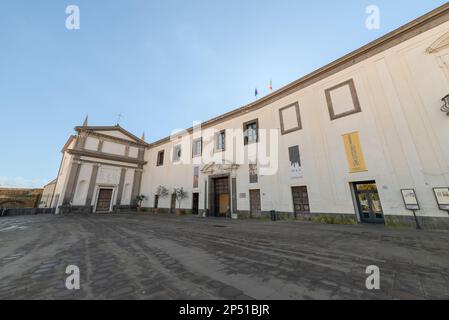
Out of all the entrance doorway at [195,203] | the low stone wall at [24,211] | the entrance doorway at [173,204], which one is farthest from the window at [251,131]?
the low stone wall at [24,211]

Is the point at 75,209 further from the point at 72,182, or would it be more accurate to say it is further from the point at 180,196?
the point at 180,196

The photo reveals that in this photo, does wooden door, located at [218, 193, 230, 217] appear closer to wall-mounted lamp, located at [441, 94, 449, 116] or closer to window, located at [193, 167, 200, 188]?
window, located at [193, 167, 200, 188]

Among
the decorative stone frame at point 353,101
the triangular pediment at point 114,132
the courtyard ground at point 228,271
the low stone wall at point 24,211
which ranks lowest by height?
the courtyard ground at point 228,271

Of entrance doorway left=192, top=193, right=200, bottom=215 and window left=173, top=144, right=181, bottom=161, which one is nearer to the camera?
entrance doorway left=192, top=193, right=200, bottom=215

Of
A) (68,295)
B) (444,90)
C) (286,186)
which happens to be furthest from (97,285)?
(444,90)

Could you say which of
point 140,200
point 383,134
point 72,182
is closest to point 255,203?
point 383,134

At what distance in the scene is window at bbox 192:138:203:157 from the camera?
17944 mm

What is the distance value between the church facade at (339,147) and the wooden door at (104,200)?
1.10 feet

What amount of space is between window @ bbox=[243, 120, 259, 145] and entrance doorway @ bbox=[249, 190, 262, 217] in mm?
4211

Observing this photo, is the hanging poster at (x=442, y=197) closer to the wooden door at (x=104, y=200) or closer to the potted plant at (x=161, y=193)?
the potted plant at (x=161, y=193)

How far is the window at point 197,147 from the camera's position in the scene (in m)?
17.9

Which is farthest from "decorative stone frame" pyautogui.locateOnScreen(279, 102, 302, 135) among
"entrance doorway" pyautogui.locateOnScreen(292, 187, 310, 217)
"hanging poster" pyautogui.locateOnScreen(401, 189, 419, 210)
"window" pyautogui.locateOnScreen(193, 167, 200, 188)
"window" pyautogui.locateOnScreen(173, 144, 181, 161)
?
"window" pyautogui.locateOnScreen(173, 144, 181, 161)

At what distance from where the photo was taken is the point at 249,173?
13.4m
